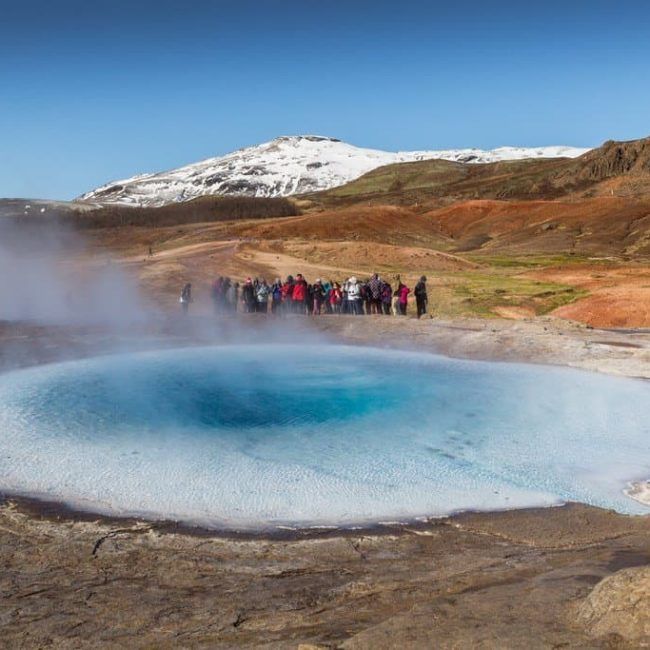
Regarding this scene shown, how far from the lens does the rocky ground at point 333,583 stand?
4324mm

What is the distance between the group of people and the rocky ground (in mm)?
14110

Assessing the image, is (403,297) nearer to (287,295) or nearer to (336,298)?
(336,298)

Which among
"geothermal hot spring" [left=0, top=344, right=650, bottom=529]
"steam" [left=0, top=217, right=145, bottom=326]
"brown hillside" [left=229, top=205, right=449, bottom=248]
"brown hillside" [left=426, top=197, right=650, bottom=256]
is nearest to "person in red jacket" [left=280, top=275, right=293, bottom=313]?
"steam" [left=0, top=217, right=145, bottom=326]

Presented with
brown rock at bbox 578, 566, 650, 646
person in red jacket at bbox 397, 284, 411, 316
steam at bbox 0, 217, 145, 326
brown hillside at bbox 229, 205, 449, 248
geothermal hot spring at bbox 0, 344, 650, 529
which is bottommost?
geothermal hot spring at bbox 0, 344, 650, 529

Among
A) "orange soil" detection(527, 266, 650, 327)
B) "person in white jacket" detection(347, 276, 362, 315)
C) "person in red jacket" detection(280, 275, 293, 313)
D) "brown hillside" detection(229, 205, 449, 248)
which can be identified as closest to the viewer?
"person in red jacket" detection(280, 275, 293, 313)

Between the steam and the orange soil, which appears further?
the orange soil

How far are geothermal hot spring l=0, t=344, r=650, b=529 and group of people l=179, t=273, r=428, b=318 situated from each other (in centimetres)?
511

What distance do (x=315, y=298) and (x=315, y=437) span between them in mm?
11328

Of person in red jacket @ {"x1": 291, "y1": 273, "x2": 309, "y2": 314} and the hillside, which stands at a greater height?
the hillside

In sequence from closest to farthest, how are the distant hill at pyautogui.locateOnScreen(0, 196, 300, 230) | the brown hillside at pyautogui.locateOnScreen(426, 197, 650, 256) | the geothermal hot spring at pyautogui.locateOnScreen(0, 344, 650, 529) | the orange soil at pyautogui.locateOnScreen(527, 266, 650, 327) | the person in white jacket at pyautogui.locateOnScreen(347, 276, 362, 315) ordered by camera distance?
the geothermal hot spring at pyautogui.locateOnScreen(0, 344, 650, 529) → the person in white jacket at pyautogui.locateOnScreen(347, 276, 362, 315) → the orange soil at pyautogui.locateOnScreen(527, 266, 650, 327) → the brown hillside at pyautogui.locateOnScreen(426, 197, 650, 256) → the distant hill at pyautogui.locateOnScreen(0, 196, 300, 230)

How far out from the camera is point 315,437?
1058 cm

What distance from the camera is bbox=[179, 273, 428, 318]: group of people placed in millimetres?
21469

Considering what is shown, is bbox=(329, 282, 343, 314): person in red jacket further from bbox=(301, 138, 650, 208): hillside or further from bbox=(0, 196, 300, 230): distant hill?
bbox=(301, 138, 650, 208): hillside

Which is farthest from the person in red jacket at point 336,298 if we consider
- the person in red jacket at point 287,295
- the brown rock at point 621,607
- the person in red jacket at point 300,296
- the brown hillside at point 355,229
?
the brown hillside at point 355,229
